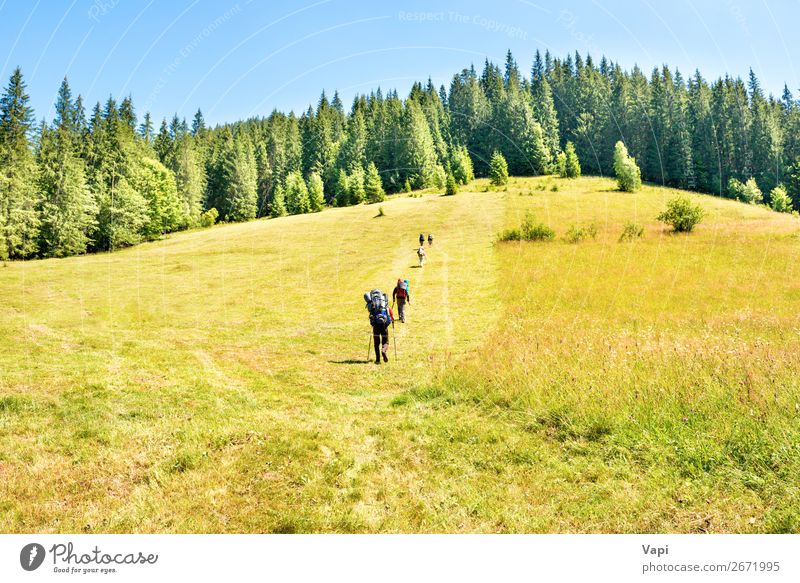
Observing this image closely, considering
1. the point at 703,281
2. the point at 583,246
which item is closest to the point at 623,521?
the point at 703,281

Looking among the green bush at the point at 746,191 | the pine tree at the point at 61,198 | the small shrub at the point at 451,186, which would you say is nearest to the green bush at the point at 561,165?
the small shrub at the point at 451,186

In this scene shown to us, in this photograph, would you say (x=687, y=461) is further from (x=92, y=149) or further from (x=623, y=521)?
(x=92, y=149)

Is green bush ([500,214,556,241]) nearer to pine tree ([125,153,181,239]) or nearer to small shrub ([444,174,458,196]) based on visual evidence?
small shrub ([444,174,458,196])

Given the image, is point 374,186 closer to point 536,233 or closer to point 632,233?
point 536,233

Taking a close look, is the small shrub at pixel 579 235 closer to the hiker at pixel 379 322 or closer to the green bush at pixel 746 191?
the hiker at pixel 379 322

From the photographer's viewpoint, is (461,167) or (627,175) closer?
(627,175)

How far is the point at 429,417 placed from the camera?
862 cm

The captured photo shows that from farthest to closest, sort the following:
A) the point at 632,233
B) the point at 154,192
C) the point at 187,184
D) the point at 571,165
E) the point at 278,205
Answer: the point at 278,205 → the point at 571,165 → the point at 187,184 → the point at 154,192 → the point at 632,233

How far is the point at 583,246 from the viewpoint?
34812 millimetres

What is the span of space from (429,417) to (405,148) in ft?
285

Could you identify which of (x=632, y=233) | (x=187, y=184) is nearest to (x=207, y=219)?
(x=187, y=184)

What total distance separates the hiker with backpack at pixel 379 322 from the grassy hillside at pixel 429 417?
86 cm

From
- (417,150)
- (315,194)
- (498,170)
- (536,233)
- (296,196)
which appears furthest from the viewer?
(296,196)
